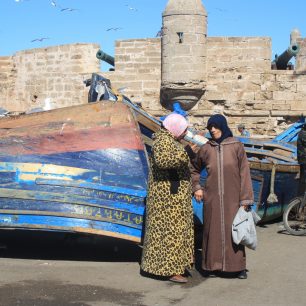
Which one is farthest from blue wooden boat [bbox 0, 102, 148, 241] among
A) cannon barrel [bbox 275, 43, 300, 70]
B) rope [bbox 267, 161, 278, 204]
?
cannon barrel [bbox 275, 43, 300, 70]

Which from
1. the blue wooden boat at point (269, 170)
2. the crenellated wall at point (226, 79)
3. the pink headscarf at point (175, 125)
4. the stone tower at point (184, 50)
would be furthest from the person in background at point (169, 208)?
the crenellated wall at point (226, 79)

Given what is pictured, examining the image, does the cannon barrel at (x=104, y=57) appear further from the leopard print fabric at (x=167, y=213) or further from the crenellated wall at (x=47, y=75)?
the leopard print fabric at (x=167, y=213)

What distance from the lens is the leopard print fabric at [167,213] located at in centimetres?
598

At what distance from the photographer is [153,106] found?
15188 millimetres

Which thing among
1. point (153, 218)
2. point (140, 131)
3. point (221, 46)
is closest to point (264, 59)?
point (221, 46)

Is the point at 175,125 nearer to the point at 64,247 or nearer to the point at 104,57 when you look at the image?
the point at 64,247

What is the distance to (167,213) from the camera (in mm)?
6035

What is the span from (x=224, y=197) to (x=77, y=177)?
1.53 meters

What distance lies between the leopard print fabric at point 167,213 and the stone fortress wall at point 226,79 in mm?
8463

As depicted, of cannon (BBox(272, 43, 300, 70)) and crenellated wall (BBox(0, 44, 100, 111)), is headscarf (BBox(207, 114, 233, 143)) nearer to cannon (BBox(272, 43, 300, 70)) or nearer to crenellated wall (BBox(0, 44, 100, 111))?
cannon (BBox(272, 43, 300, 70))

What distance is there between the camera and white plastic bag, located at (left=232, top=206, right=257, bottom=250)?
6.03m

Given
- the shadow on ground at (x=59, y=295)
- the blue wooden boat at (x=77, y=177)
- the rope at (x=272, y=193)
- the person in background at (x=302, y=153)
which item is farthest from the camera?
the person in background at (x=302, y=153)

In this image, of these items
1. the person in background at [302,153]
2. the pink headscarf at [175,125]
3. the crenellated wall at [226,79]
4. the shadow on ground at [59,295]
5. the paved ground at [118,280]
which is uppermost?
the crenellated wall at [226,79]

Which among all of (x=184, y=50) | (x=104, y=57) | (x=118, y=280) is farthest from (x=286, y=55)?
(x=118, y=280)
